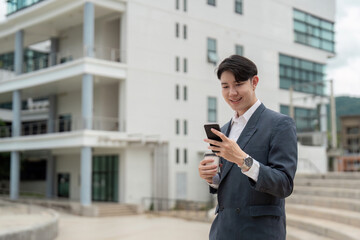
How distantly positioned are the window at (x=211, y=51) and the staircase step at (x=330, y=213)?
17.0 meters

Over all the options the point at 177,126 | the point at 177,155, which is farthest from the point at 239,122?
the point at 177,126

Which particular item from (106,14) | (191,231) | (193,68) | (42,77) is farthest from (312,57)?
(191,231)

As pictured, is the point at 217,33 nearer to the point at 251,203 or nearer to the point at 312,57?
the point at 312,57

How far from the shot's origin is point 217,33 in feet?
93.0

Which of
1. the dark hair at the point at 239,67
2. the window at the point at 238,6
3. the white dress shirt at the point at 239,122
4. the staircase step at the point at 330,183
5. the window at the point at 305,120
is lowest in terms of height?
the staircase step at the point at 330,183

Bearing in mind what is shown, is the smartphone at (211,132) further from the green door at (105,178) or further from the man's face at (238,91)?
the green door at (105,178)

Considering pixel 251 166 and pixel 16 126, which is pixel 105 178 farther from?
pixel 251 166

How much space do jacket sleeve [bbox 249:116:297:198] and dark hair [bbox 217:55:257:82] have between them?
1.01 feet

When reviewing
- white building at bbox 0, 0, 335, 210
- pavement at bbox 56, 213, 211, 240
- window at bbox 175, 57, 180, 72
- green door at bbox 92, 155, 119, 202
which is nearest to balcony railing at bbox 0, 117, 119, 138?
white building at bbox 0, 0, 335, 210

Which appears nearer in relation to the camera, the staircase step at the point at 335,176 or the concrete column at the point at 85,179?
the staircase step at the point at 335,176

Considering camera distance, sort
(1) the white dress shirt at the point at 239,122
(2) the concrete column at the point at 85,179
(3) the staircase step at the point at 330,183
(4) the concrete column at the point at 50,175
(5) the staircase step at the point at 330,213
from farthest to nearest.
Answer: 1. (4) the concrete column at the point at 50,175
2. (2) the concrete column at the point at 85,179
3. (3) the staircase step at the point at 330,183
4. (5) the staircase step at the point at 330,213
5. (1) the white dress shirt at the point at 239,122

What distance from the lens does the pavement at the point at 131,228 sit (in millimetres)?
14453

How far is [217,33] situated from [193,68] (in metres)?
3.05

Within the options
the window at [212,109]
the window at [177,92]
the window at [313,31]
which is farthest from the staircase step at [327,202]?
the window at [313,31]
